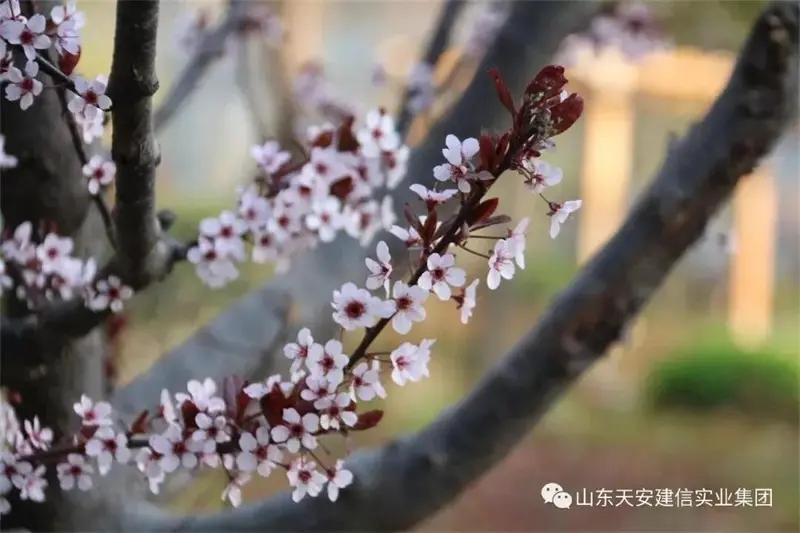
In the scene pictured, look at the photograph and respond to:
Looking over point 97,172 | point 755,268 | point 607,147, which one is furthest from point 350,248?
point 755,268

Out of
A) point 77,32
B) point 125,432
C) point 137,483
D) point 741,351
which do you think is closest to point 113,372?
point 137,483

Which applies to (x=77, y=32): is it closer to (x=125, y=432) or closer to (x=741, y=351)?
(x=125, y=432)

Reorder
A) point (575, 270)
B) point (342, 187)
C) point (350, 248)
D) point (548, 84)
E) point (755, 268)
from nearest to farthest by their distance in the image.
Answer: point (548, 84) < point (342, 187) < point (350, 248) < point (575, 270) < point (755, 268)

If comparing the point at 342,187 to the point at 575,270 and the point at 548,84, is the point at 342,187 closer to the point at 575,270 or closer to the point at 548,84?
the point at 548,84

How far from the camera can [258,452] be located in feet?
1.05

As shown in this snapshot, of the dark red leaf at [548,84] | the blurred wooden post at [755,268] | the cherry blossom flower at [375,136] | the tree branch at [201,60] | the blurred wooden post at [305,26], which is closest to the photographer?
the dark red leaf at [548,84]

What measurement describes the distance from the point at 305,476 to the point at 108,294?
6.3 inches

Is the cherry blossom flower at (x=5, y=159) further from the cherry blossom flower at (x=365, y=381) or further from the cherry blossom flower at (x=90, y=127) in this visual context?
the cherry blossom flower at (x=365, y=381)

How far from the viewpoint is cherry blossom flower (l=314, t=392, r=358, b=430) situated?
0.29m

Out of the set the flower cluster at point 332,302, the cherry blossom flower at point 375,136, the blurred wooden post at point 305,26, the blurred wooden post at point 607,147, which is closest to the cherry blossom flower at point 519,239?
the flower cluster at point 332,302

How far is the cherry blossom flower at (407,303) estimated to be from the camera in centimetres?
27

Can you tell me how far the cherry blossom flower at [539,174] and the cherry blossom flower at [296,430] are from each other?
0.12 meters

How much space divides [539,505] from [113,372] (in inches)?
14.7

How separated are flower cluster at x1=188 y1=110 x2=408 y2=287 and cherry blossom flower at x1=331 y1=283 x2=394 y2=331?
0.56 ft
